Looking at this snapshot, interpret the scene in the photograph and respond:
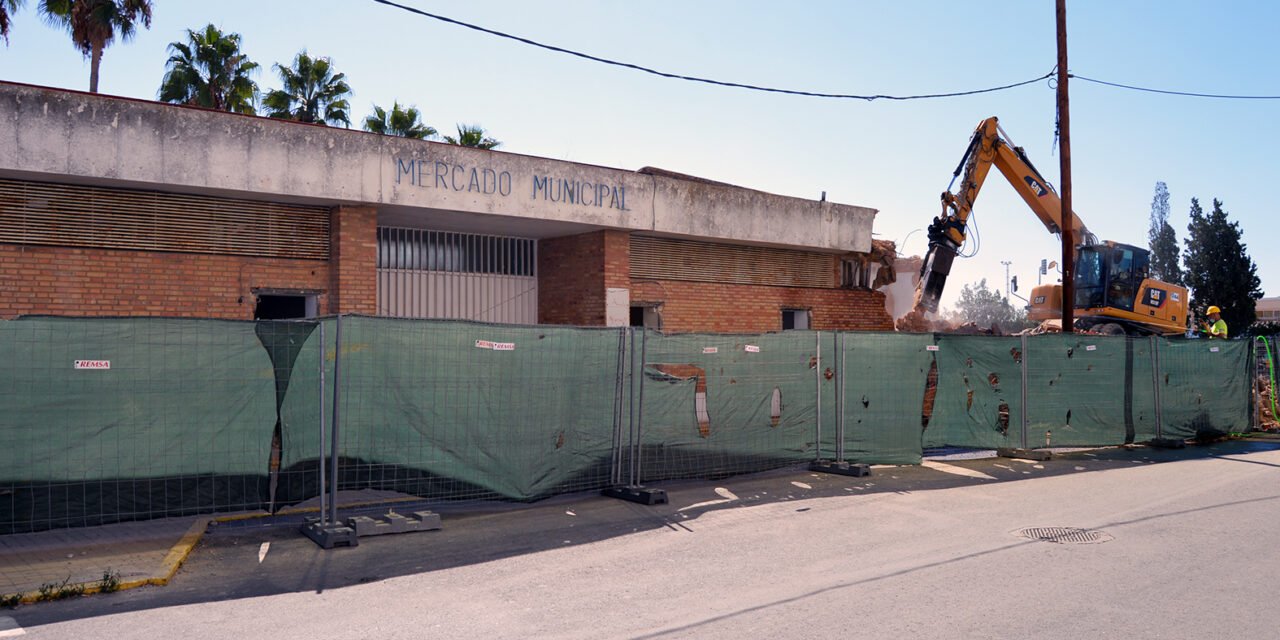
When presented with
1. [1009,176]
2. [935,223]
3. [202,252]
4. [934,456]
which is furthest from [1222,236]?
[202,252]

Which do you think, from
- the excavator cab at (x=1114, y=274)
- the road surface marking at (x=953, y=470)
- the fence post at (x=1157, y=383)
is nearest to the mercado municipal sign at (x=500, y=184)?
the road surface marking at (x=953, y=470)

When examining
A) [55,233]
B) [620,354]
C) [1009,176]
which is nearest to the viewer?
[620,354]

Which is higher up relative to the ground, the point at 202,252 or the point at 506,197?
the point at 506,197

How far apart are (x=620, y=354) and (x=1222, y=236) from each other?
5556 centimetres

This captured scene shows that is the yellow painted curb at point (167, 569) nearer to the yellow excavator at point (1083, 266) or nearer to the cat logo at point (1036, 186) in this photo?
the yellow excavator at point (1083, 266)

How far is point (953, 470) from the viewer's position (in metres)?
14.0

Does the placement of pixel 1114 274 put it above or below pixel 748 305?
above

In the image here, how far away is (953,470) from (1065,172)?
9.03 meters

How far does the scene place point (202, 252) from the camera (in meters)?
13.7

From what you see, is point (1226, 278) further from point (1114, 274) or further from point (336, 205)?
point (336, 205)

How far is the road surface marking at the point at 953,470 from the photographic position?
13.5m

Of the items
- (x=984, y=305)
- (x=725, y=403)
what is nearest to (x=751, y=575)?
(x=725, y=403)

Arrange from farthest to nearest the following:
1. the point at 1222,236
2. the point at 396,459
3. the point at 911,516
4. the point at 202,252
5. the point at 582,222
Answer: the point at 1222,236
the point at 582,222
the point at 202,252
the point at 911,516
the point at 396,459

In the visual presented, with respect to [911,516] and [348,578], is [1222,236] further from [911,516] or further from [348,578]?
[348,578]
